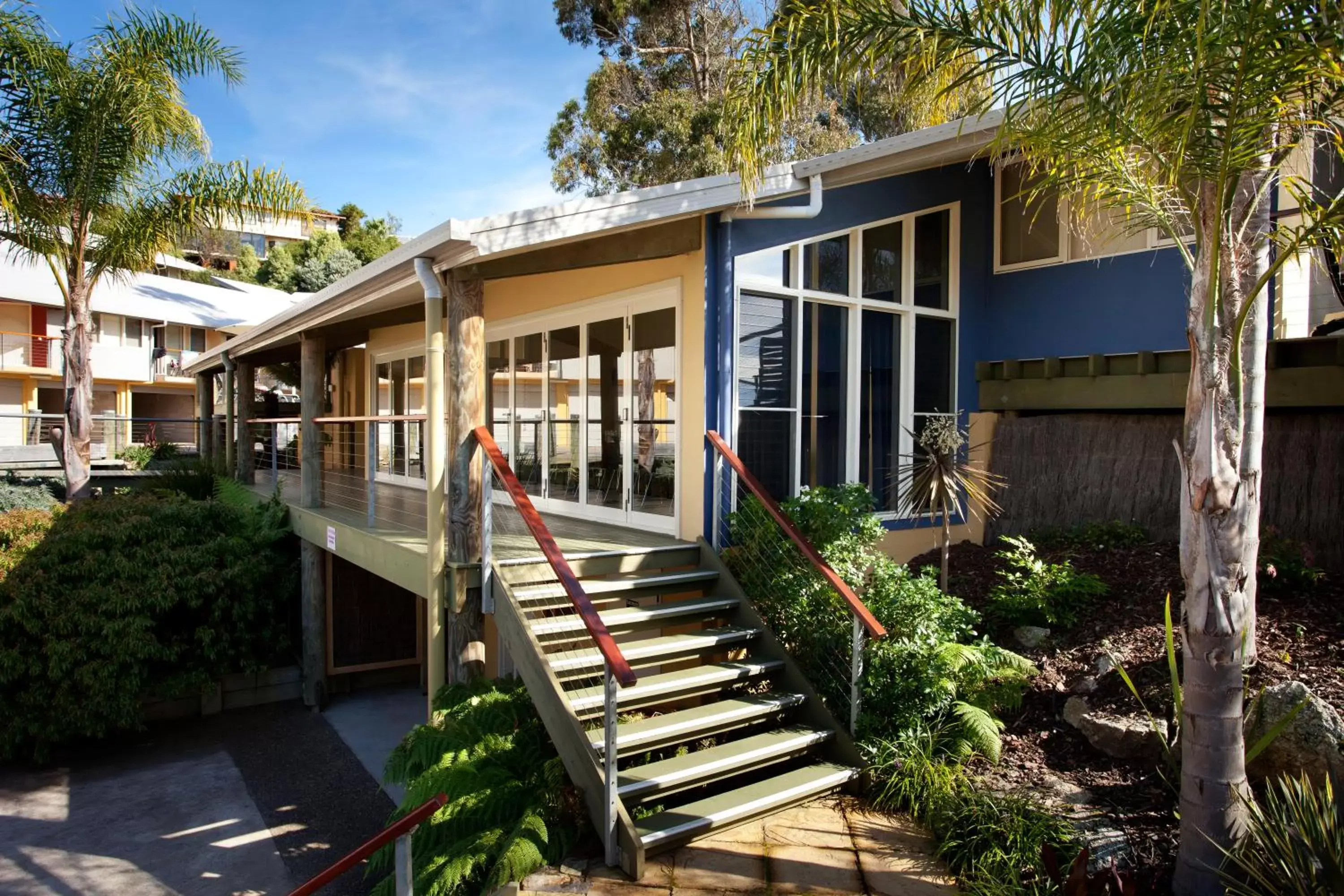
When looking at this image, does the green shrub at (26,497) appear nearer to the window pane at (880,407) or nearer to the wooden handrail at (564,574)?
the wooden handrail at (564,574)

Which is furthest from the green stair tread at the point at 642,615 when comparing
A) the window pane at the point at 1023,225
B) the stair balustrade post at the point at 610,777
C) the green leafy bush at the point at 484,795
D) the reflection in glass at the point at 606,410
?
the window pane at the point at 1023,225

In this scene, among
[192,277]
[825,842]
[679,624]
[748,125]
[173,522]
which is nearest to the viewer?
[825,842]

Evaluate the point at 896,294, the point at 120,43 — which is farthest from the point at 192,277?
the point at 896,294

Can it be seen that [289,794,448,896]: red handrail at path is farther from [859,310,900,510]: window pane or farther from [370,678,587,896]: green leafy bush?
[859,310,900,510]: window pane

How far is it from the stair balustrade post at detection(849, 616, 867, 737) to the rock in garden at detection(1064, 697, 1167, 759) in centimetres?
122

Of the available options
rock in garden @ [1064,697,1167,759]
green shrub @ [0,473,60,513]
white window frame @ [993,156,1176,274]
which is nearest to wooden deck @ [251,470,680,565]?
green shrub @ [0,473,60,513]

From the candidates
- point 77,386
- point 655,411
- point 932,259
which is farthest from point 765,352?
point 77,386

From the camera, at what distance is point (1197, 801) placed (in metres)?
3.31

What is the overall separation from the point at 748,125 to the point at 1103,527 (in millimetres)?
4655

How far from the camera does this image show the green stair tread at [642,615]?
5047 mm

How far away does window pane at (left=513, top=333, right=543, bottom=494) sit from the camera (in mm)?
8828

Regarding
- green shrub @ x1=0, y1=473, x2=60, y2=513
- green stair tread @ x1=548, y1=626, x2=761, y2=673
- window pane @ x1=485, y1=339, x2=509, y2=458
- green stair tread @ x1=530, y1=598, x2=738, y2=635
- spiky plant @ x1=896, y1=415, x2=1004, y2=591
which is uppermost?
window pane @ x1=485, y1=339, x2=509, y2=458

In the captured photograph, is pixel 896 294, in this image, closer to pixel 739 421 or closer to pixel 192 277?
pixel 739 421

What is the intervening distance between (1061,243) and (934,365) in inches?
65.9
